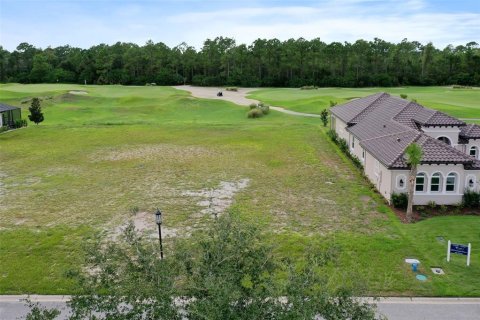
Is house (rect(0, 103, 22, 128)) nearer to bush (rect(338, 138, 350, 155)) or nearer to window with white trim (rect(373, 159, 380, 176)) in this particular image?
Result: bush (rect(338, 138, 350, 155))

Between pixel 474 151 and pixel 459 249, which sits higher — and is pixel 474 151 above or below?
above

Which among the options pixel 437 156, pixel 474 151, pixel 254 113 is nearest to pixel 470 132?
pixel 474 151

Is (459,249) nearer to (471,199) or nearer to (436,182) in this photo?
(436,182)

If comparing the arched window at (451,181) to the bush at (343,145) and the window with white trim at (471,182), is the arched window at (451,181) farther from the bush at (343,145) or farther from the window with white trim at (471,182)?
the bush at (343,145)

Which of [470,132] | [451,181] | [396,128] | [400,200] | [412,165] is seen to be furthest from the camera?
[470,132]

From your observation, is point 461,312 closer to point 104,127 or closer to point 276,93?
point 104,127

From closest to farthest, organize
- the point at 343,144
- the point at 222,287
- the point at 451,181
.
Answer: the point at 222,287
the point at 451,181
the point at 343,144

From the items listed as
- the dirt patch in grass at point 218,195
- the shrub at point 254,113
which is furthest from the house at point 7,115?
the dirt patch in grass at point 218,195

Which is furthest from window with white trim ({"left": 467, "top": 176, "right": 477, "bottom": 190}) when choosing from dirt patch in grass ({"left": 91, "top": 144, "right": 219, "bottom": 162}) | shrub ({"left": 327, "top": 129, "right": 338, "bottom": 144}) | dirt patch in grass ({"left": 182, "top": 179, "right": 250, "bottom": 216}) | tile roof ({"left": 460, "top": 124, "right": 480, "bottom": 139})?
dirt patch in grass ({"left": 91, "top": 144, "right": 219, "bottom": 162})
